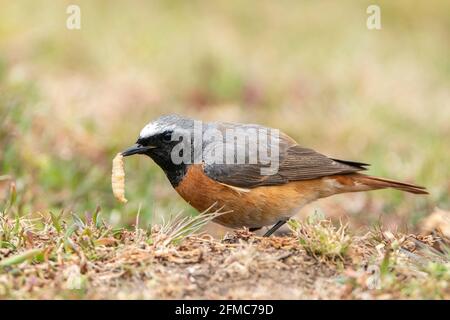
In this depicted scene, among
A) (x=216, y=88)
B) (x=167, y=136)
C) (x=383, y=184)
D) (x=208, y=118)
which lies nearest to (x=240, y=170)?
(x=167, y=136)

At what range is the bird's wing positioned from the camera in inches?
271

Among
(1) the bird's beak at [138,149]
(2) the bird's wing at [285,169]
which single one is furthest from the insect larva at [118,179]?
(2) the bird's wing at [285,169]

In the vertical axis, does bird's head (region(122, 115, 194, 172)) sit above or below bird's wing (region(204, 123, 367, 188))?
above

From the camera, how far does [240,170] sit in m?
6.98

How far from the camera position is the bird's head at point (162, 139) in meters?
6.89

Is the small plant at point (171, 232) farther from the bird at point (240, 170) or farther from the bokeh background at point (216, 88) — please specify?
the bokeh background at point (216, 88)

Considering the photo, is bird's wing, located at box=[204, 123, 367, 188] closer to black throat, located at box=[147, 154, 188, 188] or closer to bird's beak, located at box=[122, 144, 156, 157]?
black throat, located at box=[147, 154, 188, 188]

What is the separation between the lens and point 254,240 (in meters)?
5.93

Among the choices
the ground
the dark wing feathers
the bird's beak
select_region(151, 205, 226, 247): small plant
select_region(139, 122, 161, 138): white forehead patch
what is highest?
select_region(139, 122, 161, 138): white forehead patch

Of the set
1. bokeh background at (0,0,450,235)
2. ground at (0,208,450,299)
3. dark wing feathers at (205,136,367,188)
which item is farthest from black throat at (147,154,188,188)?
ground at (0,208,450,299)

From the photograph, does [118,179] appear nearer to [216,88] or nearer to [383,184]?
[383,184]

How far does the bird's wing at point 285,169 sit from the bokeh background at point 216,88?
1.18m

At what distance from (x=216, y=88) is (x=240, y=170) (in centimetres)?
642

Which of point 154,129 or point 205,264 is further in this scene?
point 154,129
